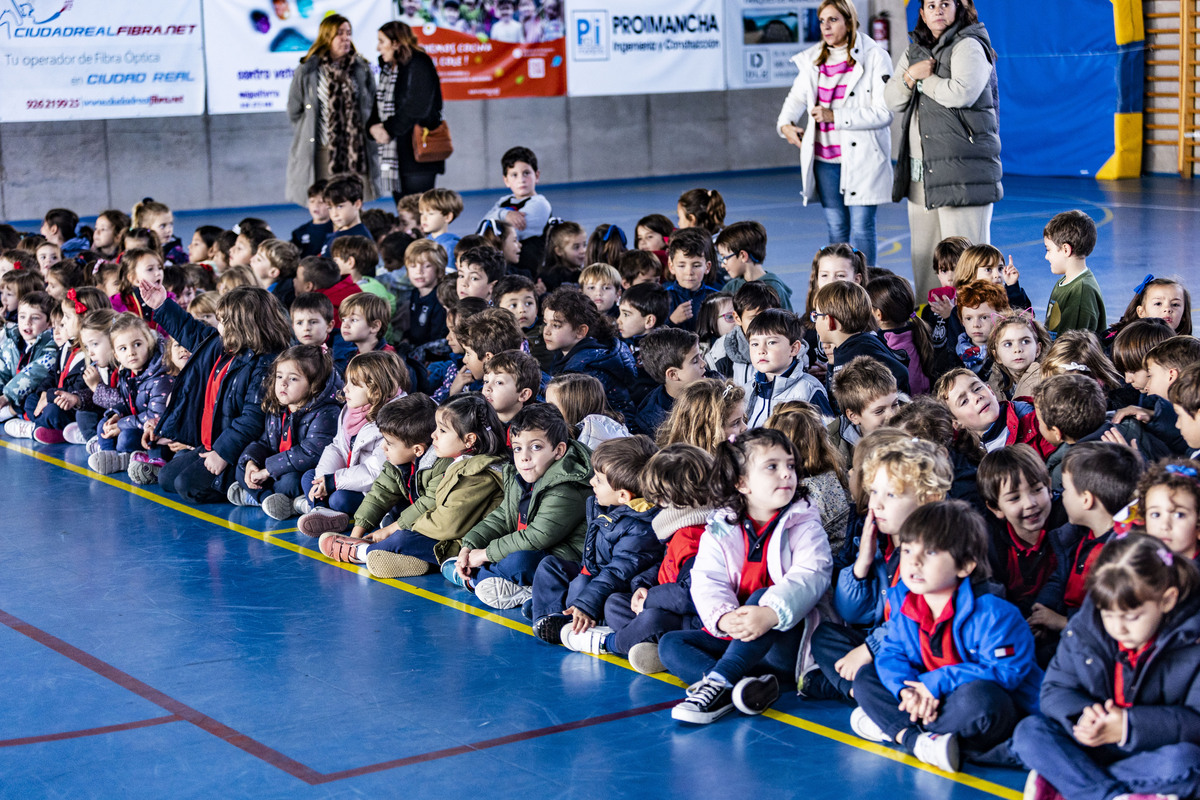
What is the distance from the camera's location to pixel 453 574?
5480mm

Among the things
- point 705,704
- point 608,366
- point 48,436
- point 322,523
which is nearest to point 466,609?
point 322,523

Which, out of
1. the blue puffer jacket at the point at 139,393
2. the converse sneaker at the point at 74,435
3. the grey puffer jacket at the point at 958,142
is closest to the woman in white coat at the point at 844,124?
the grey puffer jacket at the point at 958,142

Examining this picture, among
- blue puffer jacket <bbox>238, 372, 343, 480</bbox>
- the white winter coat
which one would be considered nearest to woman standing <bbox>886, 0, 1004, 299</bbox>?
the white winter coat

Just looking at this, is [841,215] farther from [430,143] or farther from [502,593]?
[502,593]

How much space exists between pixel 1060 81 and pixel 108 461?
1495 centimetres

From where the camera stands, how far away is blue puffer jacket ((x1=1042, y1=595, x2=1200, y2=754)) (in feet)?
A: 10.9

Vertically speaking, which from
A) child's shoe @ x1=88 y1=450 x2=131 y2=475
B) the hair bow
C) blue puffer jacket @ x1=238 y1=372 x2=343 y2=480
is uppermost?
the hair bow

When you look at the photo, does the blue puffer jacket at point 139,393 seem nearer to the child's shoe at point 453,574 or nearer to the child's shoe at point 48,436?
the child's shoe at point 48,436

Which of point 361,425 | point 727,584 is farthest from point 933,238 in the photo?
point 727,584

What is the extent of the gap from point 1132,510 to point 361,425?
3592mm

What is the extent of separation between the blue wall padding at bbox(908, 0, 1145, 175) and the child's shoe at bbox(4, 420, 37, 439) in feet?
47.4

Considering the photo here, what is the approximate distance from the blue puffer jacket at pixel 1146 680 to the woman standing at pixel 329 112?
348 inches

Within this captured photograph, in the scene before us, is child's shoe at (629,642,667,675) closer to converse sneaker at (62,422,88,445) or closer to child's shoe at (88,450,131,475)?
child's shoe at (88,450,131,475)

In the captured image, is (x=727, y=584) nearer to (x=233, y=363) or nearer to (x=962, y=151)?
(x=233, y=363)
